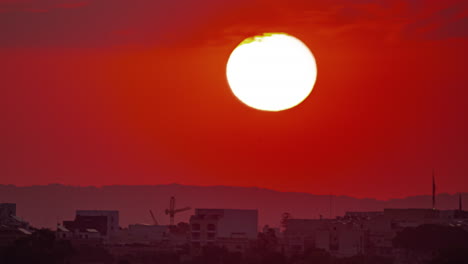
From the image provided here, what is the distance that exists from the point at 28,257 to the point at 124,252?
129 feet

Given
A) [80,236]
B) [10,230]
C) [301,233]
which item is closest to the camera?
[10,230]

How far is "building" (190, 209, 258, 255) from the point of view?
16188 cm

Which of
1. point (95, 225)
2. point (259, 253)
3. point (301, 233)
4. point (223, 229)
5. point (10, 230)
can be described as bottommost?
point (259, 253)

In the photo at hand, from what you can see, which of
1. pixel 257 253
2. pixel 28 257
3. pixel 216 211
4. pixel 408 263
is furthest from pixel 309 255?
pixel 216 211

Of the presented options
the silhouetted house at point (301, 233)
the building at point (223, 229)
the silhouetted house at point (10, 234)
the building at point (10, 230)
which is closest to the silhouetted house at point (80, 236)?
the building at point (10, 230)

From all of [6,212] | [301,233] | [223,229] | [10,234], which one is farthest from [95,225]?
[10,234]

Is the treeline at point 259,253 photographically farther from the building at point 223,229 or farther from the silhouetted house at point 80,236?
the silhouetted house at point 80,236

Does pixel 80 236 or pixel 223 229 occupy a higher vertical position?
pixel 223 229

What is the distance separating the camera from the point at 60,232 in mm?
161250

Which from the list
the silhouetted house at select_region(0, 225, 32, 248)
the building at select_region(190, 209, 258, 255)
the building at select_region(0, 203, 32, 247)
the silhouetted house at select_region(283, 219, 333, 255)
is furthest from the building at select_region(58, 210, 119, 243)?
the silhouetted house at select_region(0, 225, 32, 248)

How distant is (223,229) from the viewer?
558ft

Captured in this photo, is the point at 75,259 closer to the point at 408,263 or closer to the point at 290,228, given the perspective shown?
the point at 408,263

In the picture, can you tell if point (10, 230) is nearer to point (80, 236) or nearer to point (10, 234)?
point (10, 234)

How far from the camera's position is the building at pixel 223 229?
16188 centimetres
